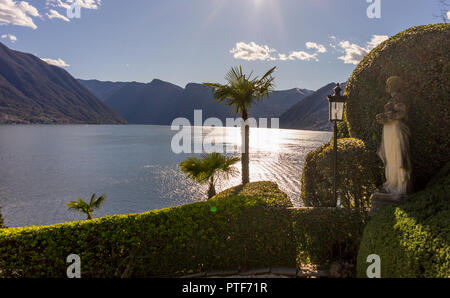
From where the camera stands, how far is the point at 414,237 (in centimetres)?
410

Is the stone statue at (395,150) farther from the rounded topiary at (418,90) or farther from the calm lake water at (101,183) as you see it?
the calm lake water at (101,183)

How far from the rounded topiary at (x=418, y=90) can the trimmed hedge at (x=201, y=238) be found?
284cm

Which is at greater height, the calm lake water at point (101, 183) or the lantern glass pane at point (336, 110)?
the lantern glass pane at point (336, 110)

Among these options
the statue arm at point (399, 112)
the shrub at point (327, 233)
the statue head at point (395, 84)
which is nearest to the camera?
the statue arm at point (399, 112)

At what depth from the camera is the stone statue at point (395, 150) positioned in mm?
5543

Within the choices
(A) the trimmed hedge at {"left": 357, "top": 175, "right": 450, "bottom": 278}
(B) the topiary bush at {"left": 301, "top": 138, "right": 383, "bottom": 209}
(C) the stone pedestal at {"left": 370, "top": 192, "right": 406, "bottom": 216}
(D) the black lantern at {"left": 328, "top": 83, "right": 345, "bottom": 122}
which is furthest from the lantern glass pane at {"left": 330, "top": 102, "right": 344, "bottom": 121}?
(A) the trimmed hedge at {"left": 357, "top": 175, "right": 450, "bottom": 278}

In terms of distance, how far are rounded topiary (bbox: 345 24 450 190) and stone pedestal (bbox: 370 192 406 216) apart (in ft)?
5.52

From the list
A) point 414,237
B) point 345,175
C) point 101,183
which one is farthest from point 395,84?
point 101,183

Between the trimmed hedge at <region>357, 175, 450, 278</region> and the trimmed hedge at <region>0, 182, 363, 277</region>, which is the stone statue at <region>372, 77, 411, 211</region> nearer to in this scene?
the trimmed hedge at <region>357, 175, 450, 278</region>

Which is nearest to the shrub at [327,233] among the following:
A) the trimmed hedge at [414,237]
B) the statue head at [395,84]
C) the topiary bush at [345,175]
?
the trimmed hedge at [414,237]

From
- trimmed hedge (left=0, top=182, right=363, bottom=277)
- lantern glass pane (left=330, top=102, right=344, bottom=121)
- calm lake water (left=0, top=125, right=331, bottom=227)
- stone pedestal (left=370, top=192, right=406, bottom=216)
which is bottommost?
calm lake water (left=0, top=125, right=331, bottom=227)

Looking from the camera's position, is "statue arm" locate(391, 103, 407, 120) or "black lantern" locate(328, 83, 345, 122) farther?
"black lantern" locate(328, 83, 345, 122)

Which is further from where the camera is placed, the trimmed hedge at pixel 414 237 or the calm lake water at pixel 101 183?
the calm lake water at pixel 101 183

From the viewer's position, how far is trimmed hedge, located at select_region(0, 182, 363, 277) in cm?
567
